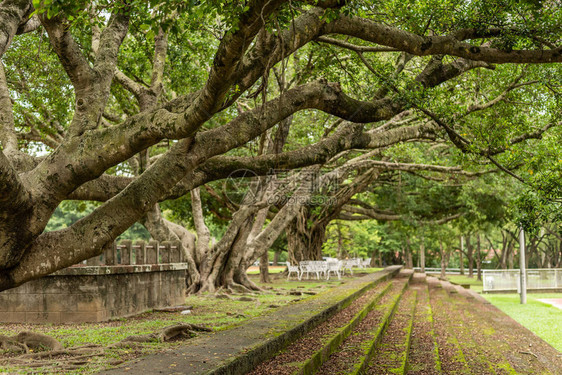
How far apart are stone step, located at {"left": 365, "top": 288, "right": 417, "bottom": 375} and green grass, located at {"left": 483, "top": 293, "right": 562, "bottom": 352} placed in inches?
119

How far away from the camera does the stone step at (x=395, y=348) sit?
18.3ft

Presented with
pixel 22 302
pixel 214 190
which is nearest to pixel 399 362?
pixel 22 302

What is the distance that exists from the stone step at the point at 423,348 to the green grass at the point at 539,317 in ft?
8.34

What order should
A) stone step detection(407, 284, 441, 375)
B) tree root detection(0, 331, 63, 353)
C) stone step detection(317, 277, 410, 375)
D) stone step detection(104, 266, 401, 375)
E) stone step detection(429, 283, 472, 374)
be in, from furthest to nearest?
stone step detection(429, 283, 472, 374) < stone step detection(407, 284, 441, 375) < tree root detection(0, 331, 63, 353) < stone step detection(317, 277, 410, 375) < stone step detection(104, 266, 401, 375)

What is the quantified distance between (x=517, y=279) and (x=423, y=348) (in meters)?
18.1

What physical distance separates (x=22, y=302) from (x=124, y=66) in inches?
222

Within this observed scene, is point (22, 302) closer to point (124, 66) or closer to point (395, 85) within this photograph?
point (124, 66)

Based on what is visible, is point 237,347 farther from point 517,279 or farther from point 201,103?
point 517,279

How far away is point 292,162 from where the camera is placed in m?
6.08

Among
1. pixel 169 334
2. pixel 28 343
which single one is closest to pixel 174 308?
pixel 169 334

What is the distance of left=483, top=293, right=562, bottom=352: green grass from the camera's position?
418 inches

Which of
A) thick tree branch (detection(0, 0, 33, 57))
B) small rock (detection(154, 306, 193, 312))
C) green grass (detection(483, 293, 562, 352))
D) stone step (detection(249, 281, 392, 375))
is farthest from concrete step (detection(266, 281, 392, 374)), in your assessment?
green grass (detection(483, 293, 562, 352))

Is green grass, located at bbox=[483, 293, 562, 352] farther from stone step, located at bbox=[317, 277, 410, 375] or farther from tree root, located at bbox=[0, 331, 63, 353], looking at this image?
tree root, located at bbox=[0, 331, 63, 353]

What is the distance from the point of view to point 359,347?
6.20m
